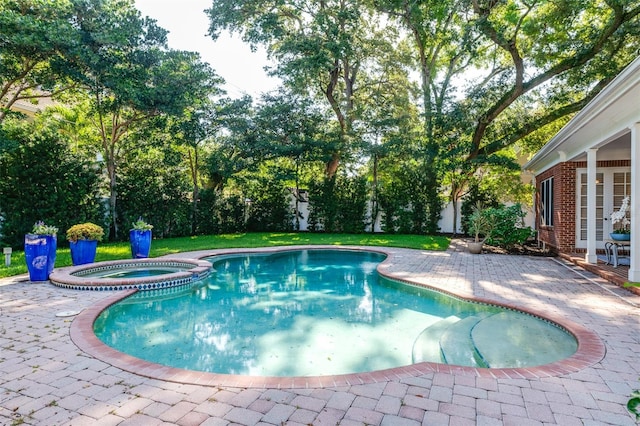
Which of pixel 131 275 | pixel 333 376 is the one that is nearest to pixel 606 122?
pixel 333 376

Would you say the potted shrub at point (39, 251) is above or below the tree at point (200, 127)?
below

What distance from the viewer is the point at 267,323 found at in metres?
5.35

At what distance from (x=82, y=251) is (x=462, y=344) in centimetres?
771

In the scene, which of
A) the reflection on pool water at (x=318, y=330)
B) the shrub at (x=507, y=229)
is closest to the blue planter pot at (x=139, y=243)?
the reflection on pool water at (x=318, y=330)

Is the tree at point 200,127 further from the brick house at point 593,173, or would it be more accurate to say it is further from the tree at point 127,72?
the brick house at point 593,173

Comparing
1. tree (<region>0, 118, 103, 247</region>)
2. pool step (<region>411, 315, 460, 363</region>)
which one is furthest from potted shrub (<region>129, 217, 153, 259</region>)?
pool step (<region>411, 315, 460, 363</region>)

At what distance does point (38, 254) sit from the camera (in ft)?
22.2

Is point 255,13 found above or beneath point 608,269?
above

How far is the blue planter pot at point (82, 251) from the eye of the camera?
26.1ft

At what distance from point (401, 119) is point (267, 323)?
14.0m

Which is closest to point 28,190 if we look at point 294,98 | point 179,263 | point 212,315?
point 179,263

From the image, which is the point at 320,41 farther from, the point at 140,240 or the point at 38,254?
the point at 38,254

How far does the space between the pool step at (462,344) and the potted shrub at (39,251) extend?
271 inches

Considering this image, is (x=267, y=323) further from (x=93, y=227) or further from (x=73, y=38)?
(x=73, y=38)
